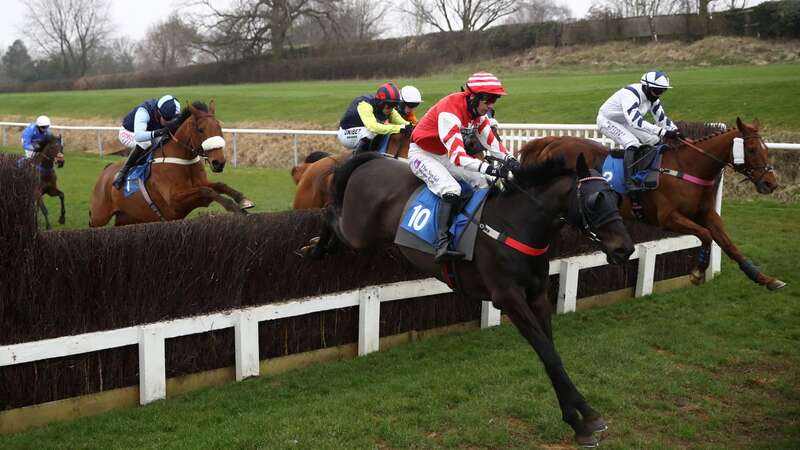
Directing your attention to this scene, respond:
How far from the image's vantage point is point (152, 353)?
201 inches

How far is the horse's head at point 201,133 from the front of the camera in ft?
24.7

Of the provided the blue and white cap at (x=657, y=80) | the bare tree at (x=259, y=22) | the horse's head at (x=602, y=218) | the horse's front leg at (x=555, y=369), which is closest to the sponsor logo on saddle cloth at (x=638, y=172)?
the blue and white cap at (x=657, y=80)

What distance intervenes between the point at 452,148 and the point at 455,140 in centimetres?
7

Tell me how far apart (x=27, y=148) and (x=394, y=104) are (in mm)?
7915

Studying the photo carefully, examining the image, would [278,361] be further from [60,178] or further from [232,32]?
[232,32]

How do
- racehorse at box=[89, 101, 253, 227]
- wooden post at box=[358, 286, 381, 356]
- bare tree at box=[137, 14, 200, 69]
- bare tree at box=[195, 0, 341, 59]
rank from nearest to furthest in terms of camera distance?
wooden post at box=[358, 286, 381, 356] < racehorse at box=[89, 101, 253, 227] < bare tree at box=[195, 0, 341, 59] < bare tree at box=[137, 14, 200, 69]

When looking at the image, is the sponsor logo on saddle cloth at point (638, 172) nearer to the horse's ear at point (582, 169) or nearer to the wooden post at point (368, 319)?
the wooden post at point (368, 319)

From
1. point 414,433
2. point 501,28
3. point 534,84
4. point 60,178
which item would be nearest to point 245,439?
point 414,433

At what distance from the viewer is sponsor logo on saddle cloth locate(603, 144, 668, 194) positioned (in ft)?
26.3

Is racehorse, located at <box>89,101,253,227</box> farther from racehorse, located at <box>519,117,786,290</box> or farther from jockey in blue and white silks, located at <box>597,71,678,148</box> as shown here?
racehorse, located at <box>519,117,786,290</box>

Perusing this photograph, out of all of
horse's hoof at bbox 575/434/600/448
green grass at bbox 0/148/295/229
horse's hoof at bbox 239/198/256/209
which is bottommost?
horse's hoof at bbox 575/434/600/448

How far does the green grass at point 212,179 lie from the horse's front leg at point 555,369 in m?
6.65

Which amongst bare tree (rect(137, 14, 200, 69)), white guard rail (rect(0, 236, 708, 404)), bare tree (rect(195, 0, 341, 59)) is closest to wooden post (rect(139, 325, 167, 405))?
white guard rail (rect(0, 236, 708, 404))

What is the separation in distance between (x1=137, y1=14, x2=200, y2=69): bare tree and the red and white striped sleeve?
50.4m
